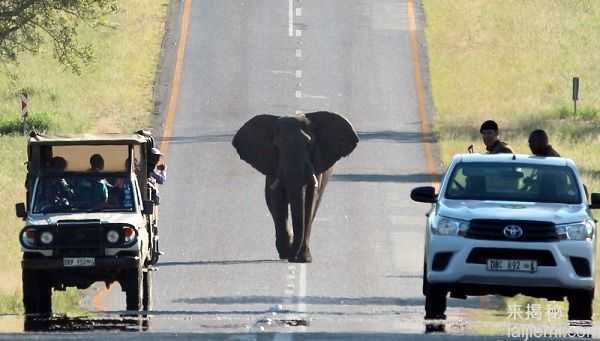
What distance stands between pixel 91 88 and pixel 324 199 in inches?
715

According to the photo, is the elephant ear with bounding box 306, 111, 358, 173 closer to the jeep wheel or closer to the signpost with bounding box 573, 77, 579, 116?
the jeep wheel

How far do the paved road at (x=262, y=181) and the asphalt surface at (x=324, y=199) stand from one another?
0.13 ft

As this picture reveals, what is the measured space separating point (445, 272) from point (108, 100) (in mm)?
32117

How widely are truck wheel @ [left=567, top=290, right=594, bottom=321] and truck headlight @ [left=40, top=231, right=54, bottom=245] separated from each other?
5944 mm

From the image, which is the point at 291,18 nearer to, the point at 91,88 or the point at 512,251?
the point at 91,88

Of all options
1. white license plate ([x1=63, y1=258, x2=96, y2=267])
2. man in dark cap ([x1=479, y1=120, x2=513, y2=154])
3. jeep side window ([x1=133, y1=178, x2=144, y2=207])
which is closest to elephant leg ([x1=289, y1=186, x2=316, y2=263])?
jeep side window ([x1=133, y1=178, x2=144, y2=207])

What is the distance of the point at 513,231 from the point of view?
20.1 metres

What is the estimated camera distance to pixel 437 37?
59.7 meters

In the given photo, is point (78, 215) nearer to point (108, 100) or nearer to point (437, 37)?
point (108, 100)

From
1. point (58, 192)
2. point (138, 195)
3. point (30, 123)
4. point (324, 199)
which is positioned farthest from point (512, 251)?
point (30, 123)

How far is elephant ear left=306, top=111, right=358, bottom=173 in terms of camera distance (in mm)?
29703

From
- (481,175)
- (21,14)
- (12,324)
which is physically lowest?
(12,324)

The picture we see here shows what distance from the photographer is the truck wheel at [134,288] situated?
22.2 m

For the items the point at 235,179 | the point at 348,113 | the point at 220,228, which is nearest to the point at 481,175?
the point at 220,228
